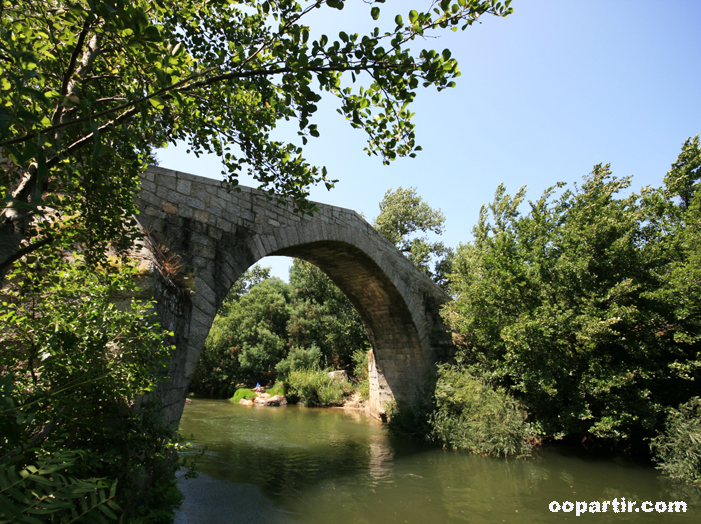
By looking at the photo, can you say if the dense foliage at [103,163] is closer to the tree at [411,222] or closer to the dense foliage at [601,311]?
the dense foliage at [601,311]

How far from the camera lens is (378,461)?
6.68 meters

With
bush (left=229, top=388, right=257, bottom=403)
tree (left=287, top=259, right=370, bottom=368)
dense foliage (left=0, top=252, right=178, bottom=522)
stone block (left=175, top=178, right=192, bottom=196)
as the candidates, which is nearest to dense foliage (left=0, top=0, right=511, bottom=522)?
dense foliage (left=0, top=252, right=178, bottom=522)

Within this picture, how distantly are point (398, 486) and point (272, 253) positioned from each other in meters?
3.76

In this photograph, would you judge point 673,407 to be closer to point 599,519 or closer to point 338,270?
point 599,519

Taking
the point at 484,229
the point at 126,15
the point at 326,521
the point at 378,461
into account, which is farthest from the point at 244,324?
the point at 126,15

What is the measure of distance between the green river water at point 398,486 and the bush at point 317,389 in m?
6.57

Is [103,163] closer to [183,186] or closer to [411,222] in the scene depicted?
[183,186]

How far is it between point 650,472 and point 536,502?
8.04ft

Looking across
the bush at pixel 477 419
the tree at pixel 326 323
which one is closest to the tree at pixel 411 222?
the tree at pixel 326 323

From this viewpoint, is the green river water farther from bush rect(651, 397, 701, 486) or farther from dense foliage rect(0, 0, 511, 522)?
dense foliage rect(0, 0, 511, 522)

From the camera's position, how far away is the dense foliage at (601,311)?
5707 mm

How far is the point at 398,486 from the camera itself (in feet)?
17.5

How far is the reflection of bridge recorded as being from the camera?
4875 mm

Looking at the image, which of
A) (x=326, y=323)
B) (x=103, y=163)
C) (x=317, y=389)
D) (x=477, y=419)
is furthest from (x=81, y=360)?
(x=326, y=323)
